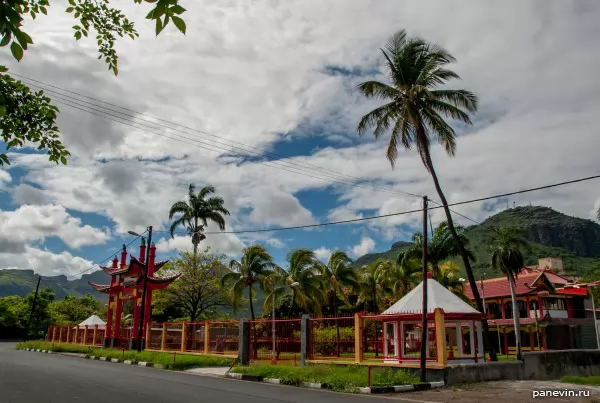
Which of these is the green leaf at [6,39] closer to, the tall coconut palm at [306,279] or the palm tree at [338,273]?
the tall coconut palm at [306,279]

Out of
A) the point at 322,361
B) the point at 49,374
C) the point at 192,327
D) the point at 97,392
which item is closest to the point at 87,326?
the point at 192,327

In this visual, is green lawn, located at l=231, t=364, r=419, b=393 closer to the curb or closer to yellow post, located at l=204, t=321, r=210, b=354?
the curb

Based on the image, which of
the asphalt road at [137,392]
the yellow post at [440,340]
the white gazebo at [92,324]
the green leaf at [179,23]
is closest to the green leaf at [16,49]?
the green leaf at [179,23]

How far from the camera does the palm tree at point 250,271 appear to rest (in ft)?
119

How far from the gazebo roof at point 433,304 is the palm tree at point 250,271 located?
16503mm

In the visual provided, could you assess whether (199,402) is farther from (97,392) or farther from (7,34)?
(7,34)

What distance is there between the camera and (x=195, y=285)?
143 feet

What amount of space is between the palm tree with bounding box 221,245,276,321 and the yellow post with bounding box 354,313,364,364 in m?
17.8

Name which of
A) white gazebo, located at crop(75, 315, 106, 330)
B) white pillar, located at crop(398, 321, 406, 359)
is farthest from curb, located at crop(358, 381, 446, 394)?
white gazebo, located at crop(75, 315, 106, 330)

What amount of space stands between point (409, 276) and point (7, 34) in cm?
3871

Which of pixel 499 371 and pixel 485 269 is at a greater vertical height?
pixel 485 269

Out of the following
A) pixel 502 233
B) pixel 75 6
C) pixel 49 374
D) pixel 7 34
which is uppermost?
pixel 502 233

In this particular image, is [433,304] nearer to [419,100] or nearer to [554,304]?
[419,100]

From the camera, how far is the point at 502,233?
33875 millimetres
